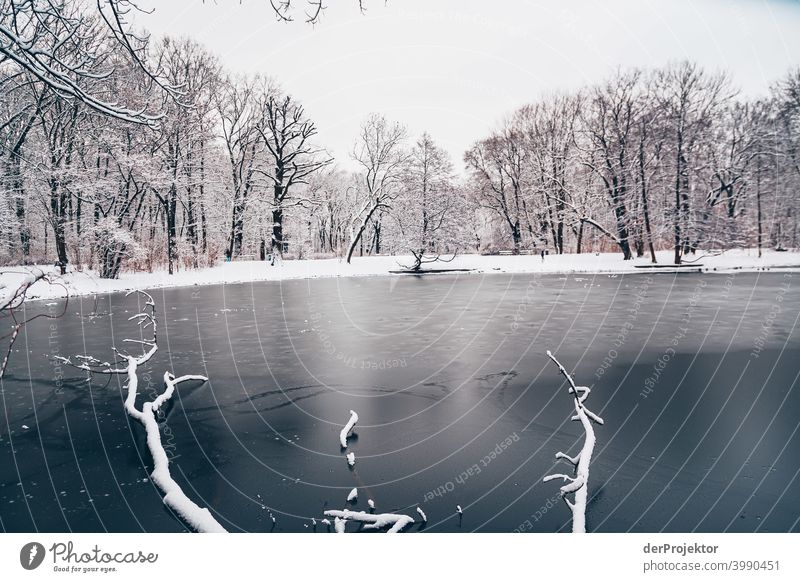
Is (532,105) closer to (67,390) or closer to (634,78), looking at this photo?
(634,78)

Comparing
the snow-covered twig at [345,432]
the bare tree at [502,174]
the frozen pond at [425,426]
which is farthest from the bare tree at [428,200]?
the snow-covered twig at [345,432]

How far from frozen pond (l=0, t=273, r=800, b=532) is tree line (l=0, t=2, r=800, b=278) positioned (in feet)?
41.4

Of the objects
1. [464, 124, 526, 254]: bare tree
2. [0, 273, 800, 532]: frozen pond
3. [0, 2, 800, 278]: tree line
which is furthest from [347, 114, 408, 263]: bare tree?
[0, 273, 800, 532]: frozen pond

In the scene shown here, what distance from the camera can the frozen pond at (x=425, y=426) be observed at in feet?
13.4

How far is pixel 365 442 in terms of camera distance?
18.2ft

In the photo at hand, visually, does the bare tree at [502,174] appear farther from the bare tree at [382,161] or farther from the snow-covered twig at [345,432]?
the snow-covered twig at [345,432]

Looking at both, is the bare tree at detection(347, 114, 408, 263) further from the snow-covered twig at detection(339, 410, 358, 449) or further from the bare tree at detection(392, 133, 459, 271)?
the snow-covered twig at detection(339, 410, 358, 449)

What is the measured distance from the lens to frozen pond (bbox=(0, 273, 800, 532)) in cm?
407

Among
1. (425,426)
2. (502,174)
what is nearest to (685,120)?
(502,174)
